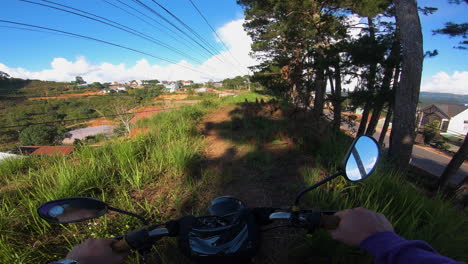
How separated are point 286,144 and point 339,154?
1.12 metres

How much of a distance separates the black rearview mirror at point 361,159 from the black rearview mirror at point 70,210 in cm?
152

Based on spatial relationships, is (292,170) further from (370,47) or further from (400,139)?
(370,47)

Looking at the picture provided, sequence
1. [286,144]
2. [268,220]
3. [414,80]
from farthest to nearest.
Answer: [414,80] < [286,144] < [268,220]

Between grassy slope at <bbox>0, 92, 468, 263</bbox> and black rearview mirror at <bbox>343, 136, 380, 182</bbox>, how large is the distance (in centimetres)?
51

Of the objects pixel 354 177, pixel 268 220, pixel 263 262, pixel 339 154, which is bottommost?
pixel 263 262

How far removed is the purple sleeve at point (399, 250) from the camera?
61 centimetres

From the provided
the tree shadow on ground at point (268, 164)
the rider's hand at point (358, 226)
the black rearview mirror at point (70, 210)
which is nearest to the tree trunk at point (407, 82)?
the tree shadow on ground at point (268, 164)

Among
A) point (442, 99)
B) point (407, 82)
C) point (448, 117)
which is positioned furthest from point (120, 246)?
point (442, 99)

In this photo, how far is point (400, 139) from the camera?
5.11 metres

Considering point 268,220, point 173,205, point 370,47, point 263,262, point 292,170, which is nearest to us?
point 268,220

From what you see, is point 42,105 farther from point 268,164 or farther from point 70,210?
point 70,210

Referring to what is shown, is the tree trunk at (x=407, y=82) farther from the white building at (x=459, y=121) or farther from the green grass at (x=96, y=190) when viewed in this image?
the white building at (x=459, y=121)

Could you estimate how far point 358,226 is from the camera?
806 mm

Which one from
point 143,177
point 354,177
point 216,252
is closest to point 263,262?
point 216,252
